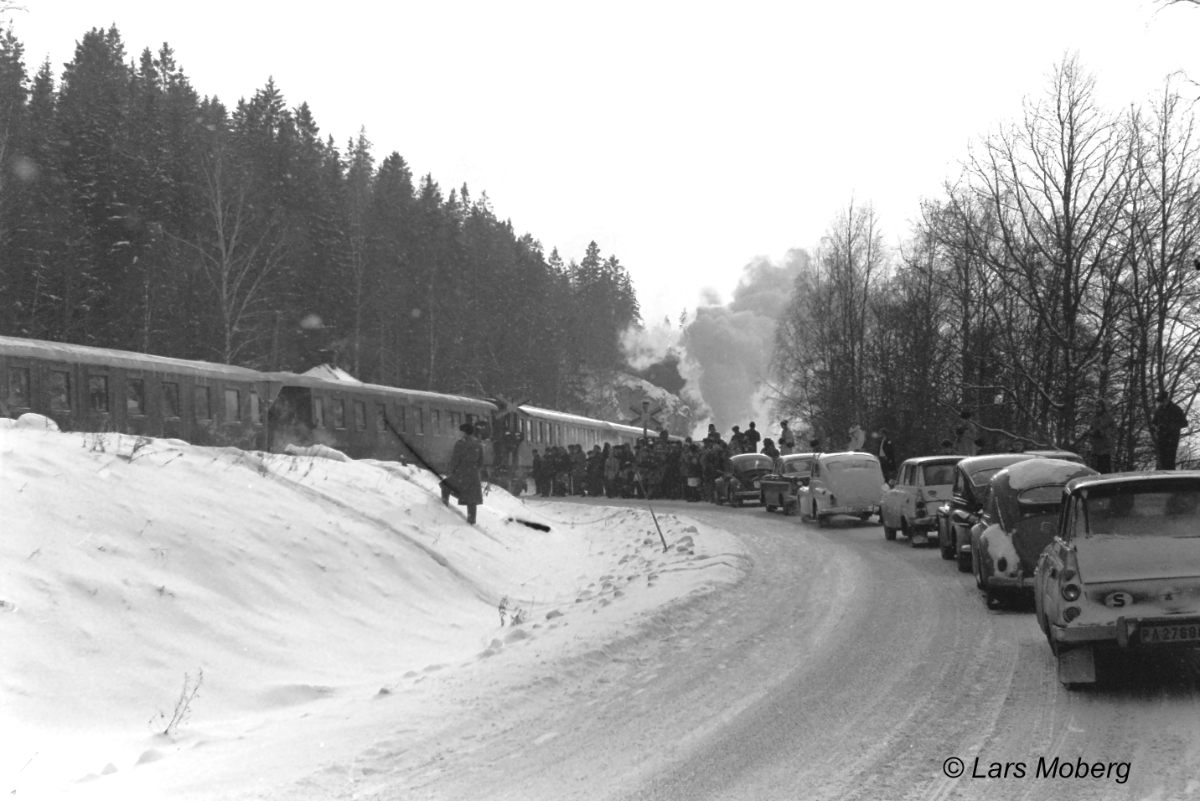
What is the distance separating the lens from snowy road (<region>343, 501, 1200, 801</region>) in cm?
609

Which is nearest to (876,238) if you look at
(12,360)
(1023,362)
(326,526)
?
(1023,362)

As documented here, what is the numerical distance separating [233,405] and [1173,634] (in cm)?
2871

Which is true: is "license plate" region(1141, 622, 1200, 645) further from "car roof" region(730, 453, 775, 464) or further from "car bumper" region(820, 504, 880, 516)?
"car roof" region(730, 453, 775, 464)

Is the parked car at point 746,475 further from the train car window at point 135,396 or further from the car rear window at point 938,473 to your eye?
the train car window at point 135,396

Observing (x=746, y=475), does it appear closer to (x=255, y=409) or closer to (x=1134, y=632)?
(x=255, y=409)

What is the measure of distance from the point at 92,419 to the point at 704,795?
23648 millimetres

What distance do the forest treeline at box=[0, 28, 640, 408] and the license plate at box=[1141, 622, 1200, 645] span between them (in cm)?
3941

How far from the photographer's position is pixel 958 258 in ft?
126

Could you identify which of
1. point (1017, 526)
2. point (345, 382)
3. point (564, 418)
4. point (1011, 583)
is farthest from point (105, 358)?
point (564, 418)

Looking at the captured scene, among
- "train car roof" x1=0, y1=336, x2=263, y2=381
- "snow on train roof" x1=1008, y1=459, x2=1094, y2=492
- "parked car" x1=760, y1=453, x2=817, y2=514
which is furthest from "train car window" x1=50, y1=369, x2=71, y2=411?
"snow on train roof" x1=1008, y1=459, x2=1094, y2=492

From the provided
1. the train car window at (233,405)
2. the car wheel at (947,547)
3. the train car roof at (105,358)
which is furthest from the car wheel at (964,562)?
the train car window at (233,405)

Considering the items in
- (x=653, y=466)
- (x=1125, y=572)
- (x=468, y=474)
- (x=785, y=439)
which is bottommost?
(x=1125, y=572)

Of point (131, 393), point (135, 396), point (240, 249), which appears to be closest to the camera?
point (131, 393)

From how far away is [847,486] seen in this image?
85.4ft
